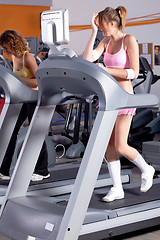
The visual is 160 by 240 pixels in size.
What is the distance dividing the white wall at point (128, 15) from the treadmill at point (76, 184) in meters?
6.15

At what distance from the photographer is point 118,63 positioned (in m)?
3.39

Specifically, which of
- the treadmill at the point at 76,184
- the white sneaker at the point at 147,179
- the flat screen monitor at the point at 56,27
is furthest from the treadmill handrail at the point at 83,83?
the white sneaker at the point at 147,179

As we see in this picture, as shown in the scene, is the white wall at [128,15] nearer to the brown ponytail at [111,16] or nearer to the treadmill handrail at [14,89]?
the brown ponytail at [111,16]

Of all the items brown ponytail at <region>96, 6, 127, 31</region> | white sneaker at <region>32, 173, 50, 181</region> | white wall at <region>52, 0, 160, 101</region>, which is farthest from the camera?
white wall at <region>52, 0, 160, 101</region>

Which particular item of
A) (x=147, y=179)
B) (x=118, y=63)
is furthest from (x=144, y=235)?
(x=118, y=63)

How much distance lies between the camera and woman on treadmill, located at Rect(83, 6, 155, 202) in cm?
328

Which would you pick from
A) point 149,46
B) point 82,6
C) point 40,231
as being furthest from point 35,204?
point 82,6

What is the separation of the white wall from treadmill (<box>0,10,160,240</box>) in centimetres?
615

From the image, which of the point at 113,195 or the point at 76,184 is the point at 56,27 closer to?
the point at 76,184

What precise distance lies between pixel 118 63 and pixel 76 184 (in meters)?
1.13

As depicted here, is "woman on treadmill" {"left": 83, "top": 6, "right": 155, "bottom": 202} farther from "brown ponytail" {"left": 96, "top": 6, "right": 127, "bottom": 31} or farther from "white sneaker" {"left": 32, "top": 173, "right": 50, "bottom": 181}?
"white sneaker" {"left": 32, "top": 173, "right": 50, "bottom": 181}

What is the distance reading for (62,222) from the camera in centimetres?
260

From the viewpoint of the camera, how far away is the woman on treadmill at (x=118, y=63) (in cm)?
328

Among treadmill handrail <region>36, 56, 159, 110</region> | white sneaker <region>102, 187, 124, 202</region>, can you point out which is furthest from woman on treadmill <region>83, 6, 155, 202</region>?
treadmill handrail <region>36, 56, 159, 110</region>
